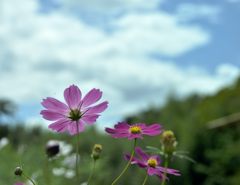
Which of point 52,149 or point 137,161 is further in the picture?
point 52,149

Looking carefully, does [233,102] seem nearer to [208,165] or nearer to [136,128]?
[208,165]

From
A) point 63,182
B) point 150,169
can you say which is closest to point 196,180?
point 63,182

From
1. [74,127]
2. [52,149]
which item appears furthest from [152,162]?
[52,149]

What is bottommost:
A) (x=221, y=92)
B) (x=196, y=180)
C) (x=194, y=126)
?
(x=196, y=180)

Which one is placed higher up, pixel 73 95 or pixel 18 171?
pixel 73 95

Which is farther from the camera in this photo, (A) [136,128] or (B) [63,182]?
(B) [63,182]

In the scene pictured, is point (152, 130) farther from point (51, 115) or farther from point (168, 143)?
point (51, 115)
